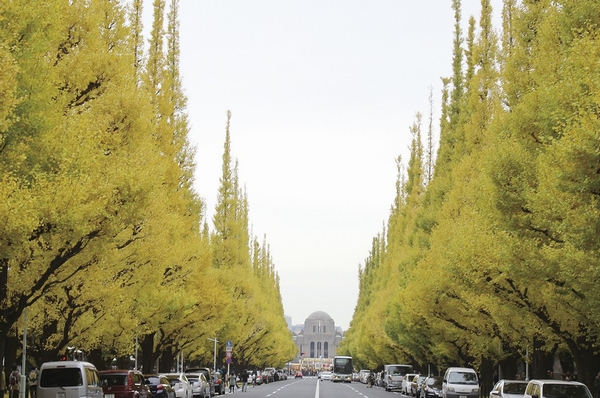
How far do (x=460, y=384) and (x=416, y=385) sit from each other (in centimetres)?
1429

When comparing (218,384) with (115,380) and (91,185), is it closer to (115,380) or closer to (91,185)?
(115,380)

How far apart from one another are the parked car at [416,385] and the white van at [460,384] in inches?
393

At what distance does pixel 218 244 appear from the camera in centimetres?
6253

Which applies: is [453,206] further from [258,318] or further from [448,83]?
[258,318]

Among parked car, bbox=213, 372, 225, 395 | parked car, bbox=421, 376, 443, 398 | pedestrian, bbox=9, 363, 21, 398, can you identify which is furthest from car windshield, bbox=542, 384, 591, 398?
parked car, bbox=213, 372, 225, 395

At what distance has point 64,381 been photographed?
21703 mm

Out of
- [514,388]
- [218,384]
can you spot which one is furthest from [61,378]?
[218,384]

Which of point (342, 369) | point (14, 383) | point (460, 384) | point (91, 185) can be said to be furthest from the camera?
point (342, 369)

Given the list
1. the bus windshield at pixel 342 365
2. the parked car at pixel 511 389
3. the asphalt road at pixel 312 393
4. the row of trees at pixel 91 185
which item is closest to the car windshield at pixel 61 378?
the row of trees at pixel 91 185

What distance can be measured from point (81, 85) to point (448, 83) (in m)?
33.0

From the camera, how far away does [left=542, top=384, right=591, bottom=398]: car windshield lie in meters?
22.5

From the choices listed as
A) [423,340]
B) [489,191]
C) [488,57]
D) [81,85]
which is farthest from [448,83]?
[81,85]

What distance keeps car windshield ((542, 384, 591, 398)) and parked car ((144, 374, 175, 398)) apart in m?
14.0

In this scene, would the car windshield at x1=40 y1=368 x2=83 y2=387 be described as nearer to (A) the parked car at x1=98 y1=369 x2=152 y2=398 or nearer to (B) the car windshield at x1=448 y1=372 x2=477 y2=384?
(A) the parked car at x1=98 y1=369 x2=152 y2=398
